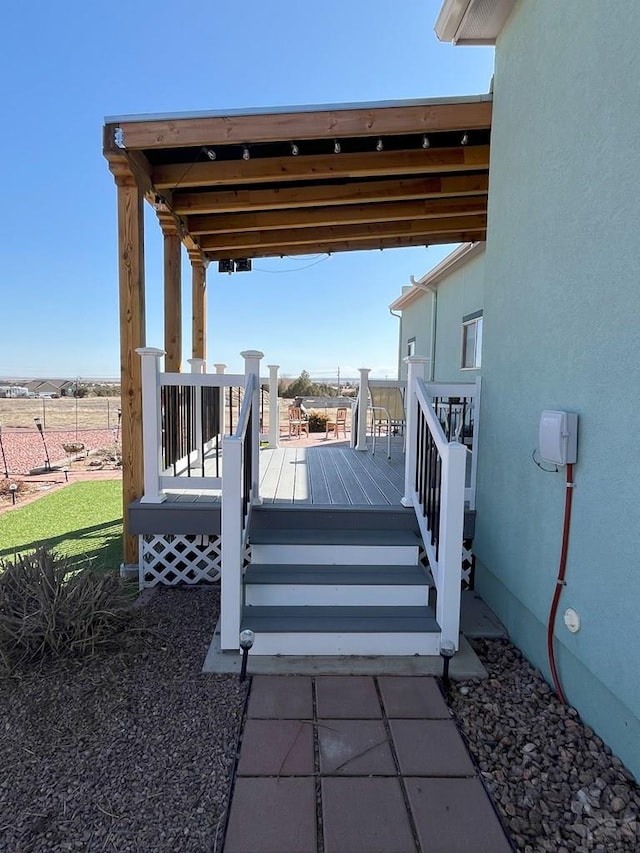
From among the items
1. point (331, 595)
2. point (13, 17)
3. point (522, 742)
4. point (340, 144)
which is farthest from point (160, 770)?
point (13, 17)

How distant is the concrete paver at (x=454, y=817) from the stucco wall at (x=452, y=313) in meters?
5.97

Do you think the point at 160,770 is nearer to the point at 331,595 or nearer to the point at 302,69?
the point at 331,595

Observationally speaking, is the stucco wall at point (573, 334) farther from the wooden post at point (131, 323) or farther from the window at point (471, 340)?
the window at point (471, 340)

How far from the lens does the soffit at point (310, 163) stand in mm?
3545

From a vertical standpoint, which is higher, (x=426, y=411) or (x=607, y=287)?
(x=607, y=287)

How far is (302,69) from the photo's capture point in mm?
8195

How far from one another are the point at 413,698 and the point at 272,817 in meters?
0.96

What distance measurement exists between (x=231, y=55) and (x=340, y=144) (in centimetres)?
592

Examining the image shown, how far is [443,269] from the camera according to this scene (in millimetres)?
8188

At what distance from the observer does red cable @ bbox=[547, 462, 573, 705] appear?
234 cm

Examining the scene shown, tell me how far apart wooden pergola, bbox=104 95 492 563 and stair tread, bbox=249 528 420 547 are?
48.8 inches

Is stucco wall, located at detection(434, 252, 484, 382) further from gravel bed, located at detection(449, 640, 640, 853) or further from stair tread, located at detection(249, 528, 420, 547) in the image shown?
gravel bed, located at detection(449, 640, 640, 853)

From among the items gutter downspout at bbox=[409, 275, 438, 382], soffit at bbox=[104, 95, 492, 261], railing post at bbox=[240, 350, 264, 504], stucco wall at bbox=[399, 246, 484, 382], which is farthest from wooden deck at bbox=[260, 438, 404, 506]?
gutter downspout at bbox=[409, 275, 438, 382]

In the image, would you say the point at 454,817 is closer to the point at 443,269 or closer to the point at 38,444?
the point at 443,269
